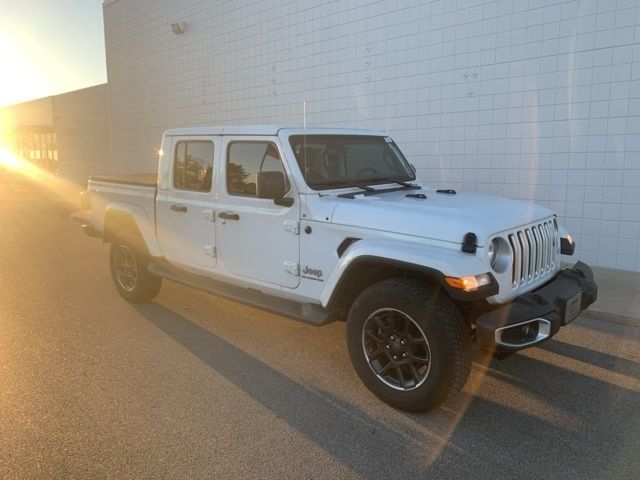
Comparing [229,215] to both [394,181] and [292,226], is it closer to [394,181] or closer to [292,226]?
[292,226]

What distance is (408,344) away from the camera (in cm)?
351

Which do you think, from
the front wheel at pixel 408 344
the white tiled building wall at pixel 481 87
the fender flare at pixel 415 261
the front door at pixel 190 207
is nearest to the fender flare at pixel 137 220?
the front door at pixel 190 207

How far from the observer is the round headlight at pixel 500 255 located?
11.3ft

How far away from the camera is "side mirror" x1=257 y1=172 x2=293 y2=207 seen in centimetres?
393

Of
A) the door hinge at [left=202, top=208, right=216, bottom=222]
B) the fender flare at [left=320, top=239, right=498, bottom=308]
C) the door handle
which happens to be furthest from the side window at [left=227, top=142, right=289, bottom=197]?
the fender flare at [left=320, top=239, right=498, bottom=308]

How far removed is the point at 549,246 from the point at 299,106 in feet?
25.2

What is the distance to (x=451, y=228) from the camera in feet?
11.0

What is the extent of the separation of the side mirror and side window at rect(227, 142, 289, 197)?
23 centimetres

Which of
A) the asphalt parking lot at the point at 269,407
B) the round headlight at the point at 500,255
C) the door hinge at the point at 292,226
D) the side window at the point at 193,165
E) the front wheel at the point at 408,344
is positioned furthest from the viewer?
the side window at the point at 193,165

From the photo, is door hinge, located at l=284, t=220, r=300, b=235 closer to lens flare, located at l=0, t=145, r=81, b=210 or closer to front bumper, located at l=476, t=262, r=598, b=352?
front bumper, located at l=476, t=262, r=598, b=352

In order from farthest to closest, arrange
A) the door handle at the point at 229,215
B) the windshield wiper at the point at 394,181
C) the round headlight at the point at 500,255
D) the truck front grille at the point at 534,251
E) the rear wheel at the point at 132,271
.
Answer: the rear wheel at the point at 132,271, the windshield wiper at the point at 394,181, the door handle at the point at 229,215, the truck front grille at the point at 534,251, the round headlight at the point at 500,255

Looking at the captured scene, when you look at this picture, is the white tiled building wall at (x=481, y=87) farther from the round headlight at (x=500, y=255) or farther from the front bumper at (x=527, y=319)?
the round headlight at (x=500, y=255)

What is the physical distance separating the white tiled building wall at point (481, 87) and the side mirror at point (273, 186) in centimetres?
492

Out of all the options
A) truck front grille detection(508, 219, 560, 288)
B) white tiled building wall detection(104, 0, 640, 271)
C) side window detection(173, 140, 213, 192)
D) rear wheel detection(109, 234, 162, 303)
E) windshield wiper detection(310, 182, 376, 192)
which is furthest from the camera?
white tiled building wall detection(104, 0, 640, 271)
